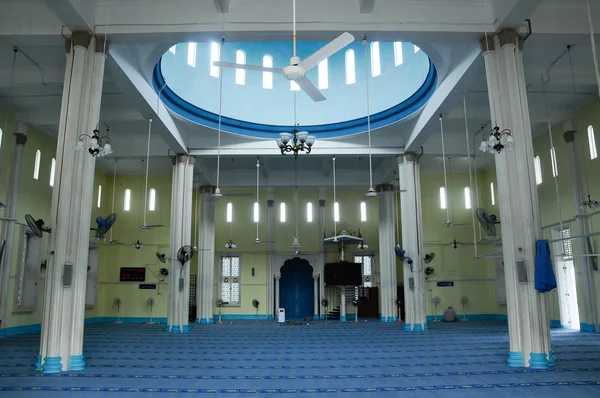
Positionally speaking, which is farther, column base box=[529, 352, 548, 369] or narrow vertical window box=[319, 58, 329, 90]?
narrow vertical window box=[319, 58, 329, 90]

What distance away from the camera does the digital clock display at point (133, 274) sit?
60.1 ft

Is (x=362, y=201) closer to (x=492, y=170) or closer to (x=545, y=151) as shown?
(x=492, y=170)

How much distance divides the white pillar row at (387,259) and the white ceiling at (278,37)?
4462mm

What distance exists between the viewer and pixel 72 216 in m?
7.34

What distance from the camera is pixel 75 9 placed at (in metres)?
7.36

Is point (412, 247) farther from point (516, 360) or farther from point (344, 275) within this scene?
point (516, 360)

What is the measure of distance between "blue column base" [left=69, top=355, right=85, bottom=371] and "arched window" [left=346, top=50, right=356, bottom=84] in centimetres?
Answer: 1085

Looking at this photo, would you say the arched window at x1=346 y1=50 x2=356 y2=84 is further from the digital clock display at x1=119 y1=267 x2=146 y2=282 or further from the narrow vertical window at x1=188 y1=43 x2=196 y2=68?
the digital clock display at x1=119 y1=267 x2=146 y2=282

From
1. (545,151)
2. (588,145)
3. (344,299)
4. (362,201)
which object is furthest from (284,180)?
(588,145)

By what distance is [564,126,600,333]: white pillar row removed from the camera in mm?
11961

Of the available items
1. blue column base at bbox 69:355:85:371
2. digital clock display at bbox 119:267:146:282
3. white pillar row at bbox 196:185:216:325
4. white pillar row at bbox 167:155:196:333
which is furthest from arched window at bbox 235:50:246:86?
blue column base at bbox 69:355:85:371

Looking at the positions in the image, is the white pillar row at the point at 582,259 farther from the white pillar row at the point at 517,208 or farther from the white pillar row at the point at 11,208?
the white pillar row at the point at 11,208

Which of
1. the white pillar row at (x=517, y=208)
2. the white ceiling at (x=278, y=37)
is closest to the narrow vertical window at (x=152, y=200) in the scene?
the white ceiling at (x=278, y=37)

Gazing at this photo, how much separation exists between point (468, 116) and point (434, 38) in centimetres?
434
